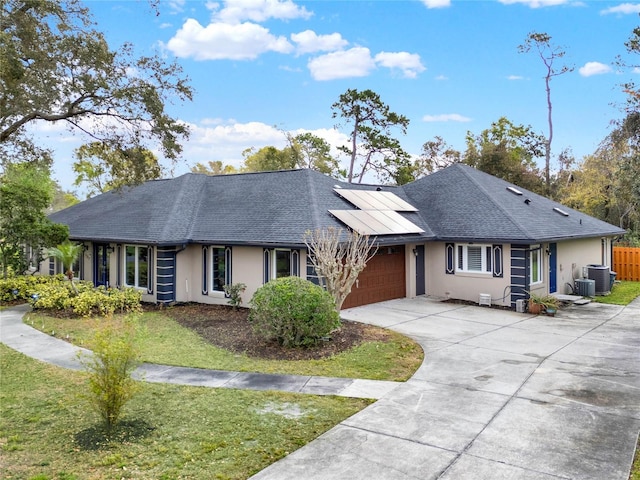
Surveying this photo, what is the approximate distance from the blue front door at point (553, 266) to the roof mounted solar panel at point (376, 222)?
504cm

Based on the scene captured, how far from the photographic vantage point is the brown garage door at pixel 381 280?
52.4 feet

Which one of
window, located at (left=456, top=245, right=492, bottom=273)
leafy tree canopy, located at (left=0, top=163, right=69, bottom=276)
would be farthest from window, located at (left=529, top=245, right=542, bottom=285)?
leafy tree canopy, located at (left=0, top=163, right=69, bottom=276)

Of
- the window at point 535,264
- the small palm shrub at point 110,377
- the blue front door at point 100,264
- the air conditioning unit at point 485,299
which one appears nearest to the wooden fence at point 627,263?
the window at point 535,264

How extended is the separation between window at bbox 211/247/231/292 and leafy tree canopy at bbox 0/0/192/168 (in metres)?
3.70

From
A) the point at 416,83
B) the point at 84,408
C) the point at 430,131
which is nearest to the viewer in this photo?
the point at 84,408

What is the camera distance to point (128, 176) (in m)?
15.9

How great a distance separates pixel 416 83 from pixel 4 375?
2313 centimetres

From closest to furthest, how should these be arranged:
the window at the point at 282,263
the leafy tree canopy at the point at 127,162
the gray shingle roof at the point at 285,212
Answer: the leafy tree canopy at the point at 127,162 → the window at the point at 282,263 → the gray shingle roof at the point at 285,212

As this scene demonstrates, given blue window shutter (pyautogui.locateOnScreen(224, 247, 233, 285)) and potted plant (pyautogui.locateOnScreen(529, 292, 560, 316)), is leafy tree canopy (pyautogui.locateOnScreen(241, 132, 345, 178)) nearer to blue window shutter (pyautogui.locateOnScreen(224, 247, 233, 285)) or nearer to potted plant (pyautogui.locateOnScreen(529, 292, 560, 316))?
blue window shutter (pyautogui.locateOnScreen(224, 247, 233, 285))

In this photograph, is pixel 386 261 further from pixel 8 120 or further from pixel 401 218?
pixel 8 120

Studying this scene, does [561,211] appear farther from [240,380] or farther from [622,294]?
[240,380]

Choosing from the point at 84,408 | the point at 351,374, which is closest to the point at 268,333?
the point at 351,374

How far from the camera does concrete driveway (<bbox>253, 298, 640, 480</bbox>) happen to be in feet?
16.4

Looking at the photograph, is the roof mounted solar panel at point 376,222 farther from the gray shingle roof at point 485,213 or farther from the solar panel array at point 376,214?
the gray shingle roof at point 485,213
